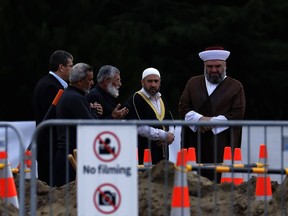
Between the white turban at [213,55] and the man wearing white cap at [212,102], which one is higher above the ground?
the white turban at [213,55]

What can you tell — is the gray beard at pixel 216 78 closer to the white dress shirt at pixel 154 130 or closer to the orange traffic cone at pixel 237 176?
the white dress shirt at pixel 154 130

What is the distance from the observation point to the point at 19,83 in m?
25.7

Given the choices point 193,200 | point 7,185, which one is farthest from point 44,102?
point 193,200

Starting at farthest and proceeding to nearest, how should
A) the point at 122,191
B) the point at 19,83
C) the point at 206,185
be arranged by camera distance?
the point at 19,83
the point at 206,185
the point at 122,191

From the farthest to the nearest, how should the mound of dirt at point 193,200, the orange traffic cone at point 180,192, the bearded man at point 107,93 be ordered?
1. the bearded man at point 107,93
2. the mound of dirt at point 193,200
3. the orange traffic cone at point 180,192

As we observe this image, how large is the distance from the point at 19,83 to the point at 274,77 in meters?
7.37

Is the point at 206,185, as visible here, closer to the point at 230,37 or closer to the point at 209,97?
the point at 209,97

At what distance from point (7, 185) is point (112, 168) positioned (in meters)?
1.63

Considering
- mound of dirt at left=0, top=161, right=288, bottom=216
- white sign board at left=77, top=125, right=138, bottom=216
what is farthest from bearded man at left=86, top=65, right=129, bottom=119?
white sign board at left=77, top=125, right=138, bottom=216

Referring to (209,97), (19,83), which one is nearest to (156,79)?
(209,97)

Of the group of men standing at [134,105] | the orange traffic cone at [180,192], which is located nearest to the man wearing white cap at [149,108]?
the group of men standing at [134,105]

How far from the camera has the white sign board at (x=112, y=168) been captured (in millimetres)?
8172

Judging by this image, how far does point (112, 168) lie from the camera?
8.17 m

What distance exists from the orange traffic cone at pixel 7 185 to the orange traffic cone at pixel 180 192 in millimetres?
1483
